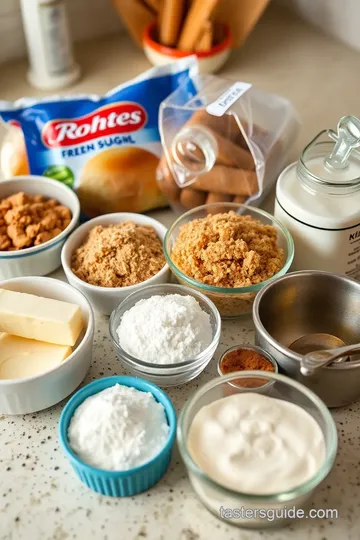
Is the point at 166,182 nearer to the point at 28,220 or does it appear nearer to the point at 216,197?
the point at 216,197

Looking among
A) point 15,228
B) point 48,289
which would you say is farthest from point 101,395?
point 15,228

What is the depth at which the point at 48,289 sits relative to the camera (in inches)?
35.2

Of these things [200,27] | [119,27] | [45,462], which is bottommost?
[45,462]

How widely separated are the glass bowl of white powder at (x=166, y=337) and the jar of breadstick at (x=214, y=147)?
0.23 m

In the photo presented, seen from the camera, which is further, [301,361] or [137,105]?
[137,105]

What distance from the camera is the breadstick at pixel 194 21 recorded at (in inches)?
48.0

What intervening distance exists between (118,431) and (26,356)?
18cm

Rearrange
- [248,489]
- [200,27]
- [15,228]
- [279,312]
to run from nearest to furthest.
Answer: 1. [248,489]
2. [279,312]
3. [15,228]
4. [200,27]

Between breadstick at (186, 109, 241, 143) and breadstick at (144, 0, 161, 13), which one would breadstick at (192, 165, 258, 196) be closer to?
breadstick at (186, 109, 241, 143)

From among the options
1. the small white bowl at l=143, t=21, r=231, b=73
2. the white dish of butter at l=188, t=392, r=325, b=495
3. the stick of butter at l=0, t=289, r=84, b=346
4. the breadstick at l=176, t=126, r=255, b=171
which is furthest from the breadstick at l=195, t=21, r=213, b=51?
the white dish of butter at l=188, t=392, r=325, b=495

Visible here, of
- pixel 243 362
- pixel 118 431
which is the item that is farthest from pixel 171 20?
pixel 118 431

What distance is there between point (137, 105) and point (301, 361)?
52 cm

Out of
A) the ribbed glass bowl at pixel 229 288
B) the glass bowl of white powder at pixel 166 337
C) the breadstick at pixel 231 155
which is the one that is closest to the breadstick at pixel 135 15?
the breadstick at pixel 231 155

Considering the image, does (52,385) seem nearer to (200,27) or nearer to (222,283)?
(222,283)
